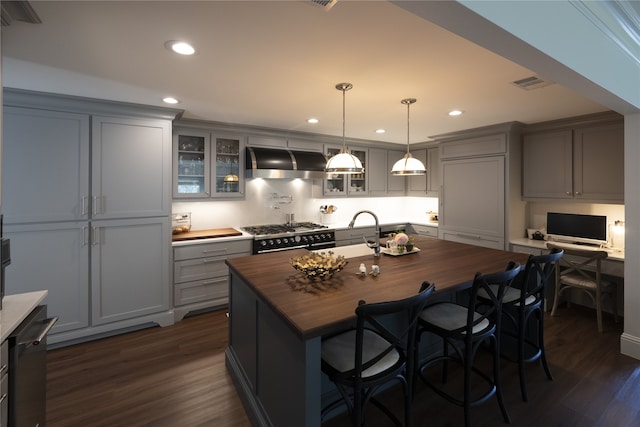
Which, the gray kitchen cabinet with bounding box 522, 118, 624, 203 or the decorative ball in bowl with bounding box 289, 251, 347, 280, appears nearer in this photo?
the decorative ball in bowl with bounding box 289, 251, 347, 280

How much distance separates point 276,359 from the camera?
1.67 metres

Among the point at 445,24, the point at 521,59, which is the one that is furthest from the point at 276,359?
the point at 521,59

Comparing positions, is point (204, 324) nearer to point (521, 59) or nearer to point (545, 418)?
point (545, 418)

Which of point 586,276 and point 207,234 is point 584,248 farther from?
point 207,234

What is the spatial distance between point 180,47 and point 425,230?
447 cm

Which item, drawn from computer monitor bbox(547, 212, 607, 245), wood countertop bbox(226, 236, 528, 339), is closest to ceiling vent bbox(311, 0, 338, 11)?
wood countertop bbox(226, 236, 528, 339)

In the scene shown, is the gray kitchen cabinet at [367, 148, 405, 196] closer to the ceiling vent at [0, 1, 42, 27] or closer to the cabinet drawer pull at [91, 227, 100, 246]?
the cabinet drawer pull at [91, 227, 100, 246]

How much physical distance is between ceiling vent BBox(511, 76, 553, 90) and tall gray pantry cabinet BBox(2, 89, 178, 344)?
3168 millimetres

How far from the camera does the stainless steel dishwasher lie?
1.30 metres

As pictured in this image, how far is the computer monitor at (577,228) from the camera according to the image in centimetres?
356

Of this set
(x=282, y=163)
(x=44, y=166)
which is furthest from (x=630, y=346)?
(x=44, y=166)

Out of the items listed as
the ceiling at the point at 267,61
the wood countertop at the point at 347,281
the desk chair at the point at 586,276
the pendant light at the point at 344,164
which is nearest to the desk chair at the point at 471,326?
the wood countertop at the point at 347,281

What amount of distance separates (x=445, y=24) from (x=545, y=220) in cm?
408

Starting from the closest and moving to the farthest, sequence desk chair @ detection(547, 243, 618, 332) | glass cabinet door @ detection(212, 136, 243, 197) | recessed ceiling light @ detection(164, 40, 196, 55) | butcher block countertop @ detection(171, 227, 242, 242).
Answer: recessed ceiling light @ detection(164, 40, 196, 55)
desk chair @ detection(547, 243, 618, 332)
butcher block countertop @ detection(171, 227, 242, 242)
glass cabinet door @ detection(212, 136, 243, 197)
